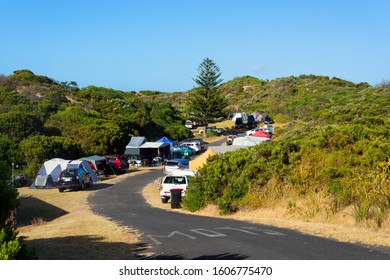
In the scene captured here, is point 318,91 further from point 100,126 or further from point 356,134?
point 356,134

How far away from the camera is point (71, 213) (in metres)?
20.7

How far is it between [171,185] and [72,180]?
8536mm

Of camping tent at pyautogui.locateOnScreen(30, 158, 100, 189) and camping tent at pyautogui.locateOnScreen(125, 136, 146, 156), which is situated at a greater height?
camping tent at pyautogui.locateOnScreen(125, 136, 146, 156)

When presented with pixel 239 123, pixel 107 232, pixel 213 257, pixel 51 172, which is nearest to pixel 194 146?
pixel 51 172

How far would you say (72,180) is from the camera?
28.6 meters

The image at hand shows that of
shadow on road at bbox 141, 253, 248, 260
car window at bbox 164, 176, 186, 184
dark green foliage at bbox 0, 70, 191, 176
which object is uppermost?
dark green foliage at bbox 0, 70, 191, 176

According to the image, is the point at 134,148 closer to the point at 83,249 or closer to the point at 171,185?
the point at 171,185

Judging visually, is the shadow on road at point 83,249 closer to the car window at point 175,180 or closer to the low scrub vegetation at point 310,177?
the low scrub vegetation at point 310,177

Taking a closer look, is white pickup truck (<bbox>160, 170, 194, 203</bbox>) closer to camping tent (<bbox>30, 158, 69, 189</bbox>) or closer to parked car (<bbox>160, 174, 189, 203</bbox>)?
parked car (<bbox>160, 174, 189, 203</bbox>)

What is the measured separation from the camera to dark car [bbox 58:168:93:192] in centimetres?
2825

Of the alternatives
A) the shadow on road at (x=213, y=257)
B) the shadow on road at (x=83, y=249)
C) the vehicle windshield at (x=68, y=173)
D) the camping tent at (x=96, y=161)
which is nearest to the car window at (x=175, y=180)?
the vehicle windshield at (x=68, y=173)

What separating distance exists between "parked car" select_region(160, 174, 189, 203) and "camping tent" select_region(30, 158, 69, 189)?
404 inches

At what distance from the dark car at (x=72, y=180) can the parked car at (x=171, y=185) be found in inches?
309

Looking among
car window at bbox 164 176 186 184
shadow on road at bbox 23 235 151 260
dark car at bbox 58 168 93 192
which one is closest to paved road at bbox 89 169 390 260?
shadow on road at bbox 23 235 151 260
